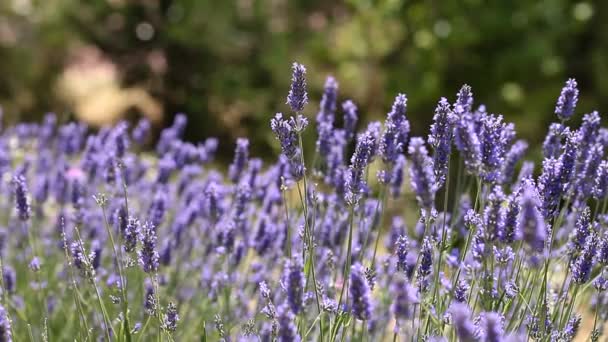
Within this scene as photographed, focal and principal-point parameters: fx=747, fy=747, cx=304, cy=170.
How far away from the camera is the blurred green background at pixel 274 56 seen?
713 cm

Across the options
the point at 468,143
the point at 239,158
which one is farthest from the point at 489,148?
the point at 239,158

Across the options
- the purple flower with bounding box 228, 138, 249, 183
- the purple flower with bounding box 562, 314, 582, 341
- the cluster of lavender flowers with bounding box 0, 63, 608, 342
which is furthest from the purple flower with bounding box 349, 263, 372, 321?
the purple flower with bounding box 228, 138, 249, 183

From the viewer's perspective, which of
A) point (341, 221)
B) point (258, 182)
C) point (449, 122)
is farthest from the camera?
point (258, 182)

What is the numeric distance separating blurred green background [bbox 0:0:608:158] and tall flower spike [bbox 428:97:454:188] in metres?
4.96

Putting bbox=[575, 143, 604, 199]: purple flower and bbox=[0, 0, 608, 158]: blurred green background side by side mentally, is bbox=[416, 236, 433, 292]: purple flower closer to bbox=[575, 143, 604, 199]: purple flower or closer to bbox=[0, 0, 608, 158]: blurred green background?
bbox=[575, 143, 604, 199]: purple flower

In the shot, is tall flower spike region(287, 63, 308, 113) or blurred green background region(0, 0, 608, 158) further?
blurred green background region(0, 0, 608, 158)

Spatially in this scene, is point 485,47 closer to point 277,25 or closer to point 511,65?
point 511,65

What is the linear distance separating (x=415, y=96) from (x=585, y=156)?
4.87 meters

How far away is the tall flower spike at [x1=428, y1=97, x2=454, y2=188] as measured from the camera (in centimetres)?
204

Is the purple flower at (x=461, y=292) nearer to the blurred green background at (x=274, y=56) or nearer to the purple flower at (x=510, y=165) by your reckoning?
the purple flower at (x=510, y=165)

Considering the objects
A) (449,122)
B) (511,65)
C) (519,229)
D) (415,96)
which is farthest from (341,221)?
(511,65)

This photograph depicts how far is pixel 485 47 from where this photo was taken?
739cm

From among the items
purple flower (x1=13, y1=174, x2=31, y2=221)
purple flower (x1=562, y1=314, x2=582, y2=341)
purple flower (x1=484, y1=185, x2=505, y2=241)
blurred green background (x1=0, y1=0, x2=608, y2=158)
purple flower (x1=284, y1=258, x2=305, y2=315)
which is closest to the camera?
purple flower (x1=284, y1=258, x2=305, y2=315)

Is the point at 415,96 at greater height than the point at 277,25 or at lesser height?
lesser
